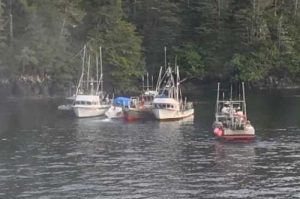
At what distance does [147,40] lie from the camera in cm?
17900

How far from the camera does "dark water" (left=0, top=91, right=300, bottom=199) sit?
187 feet

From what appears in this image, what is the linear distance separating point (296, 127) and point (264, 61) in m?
79.0

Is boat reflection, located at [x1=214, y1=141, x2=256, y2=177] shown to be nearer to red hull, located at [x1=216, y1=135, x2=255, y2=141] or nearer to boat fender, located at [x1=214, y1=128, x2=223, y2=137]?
red hull, located at [x1=216, y1=135, x2=255, y2=141]

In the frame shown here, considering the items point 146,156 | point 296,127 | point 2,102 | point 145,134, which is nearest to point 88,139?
point 145,134

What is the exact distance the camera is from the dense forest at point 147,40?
153875mm

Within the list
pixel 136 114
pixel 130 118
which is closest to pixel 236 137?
pixel 130 118

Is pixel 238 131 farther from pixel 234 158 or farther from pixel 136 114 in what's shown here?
pixel 136 114

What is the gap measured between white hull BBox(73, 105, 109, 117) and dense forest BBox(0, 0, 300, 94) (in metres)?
40.1

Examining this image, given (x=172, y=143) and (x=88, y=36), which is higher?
(x=88, y=36)

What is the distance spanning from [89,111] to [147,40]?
67324mm

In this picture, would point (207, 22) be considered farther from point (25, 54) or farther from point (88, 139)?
point (88, 139)

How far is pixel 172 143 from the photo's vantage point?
3243 inches

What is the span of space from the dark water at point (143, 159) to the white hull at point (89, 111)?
3.76 meters

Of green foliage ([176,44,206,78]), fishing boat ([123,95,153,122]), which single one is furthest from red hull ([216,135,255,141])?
green foliage ([176,44,206,78])
